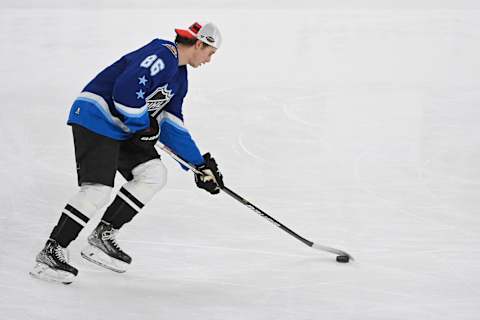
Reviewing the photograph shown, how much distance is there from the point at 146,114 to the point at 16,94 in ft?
10.5

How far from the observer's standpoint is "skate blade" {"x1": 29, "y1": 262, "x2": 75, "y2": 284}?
283cm

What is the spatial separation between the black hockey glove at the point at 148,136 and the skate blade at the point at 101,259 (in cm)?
48

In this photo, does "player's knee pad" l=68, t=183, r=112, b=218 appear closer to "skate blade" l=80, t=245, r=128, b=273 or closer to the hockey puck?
"skate blade" l=80, t=245, r=128, b=273

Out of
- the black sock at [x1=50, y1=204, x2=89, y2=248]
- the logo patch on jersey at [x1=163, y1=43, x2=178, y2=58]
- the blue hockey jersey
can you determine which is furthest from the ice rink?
the logo patch on jersey at [x1=163, y1=43, x2=178, y2=58]

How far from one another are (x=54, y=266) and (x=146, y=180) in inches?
17.3

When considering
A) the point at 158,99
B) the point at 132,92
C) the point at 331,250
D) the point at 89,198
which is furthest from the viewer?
the point at 331,250

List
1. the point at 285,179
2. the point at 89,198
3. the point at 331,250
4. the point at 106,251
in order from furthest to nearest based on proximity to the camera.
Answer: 1. the point at 285,179
2. the point at 331,250
3. the point at 106,251
4. the point at 89,198

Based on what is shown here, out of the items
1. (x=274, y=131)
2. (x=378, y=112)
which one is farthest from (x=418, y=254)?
(x=378, y=112)

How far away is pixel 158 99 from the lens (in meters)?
2.93

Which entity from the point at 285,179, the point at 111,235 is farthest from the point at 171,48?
the point at 285,179

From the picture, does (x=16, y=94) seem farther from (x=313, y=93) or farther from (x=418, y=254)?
(x=418, y=254)

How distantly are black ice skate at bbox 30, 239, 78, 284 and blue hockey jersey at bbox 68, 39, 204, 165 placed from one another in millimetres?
435

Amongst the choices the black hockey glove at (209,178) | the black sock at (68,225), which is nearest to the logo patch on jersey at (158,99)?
the black hockey glove at (209,178)

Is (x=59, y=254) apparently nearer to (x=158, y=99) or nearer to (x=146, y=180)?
(x=146, y=180)
